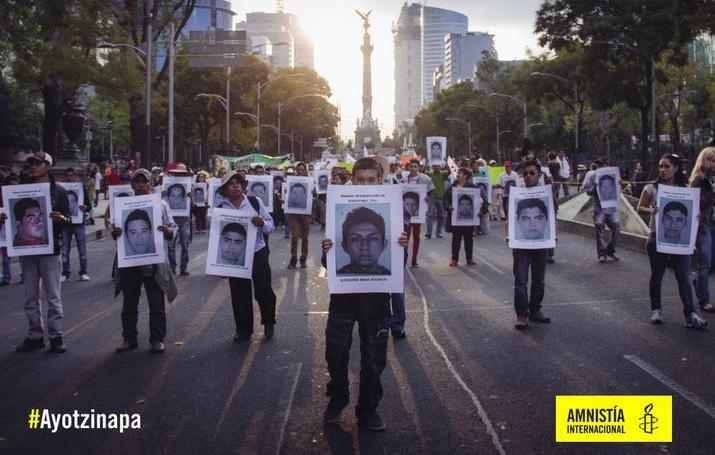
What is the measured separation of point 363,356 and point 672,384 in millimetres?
2725

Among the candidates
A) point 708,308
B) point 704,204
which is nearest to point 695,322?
point 708,308

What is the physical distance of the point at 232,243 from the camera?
865 centimetres

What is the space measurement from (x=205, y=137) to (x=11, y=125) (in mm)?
16423

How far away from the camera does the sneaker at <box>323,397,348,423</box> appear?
579 centimetres

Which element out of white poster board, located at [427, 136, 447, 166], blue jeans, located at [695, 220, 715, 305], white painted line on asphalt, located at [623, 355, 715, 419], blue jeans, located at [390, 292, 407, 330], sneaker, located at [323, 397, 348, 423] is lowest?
white painted line on asphalt, located at [623, 355, 715, 419]

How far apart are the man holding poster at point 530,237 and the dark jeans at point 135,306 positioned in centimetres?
385

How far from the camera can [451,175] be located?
23.9m

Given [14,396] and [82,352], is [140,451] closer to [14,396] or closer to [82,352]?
[14,396]

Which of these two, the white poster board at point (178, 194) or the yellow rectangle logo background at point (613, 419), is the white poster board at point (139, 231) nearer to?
the yellow rectangle logo background at point (613, 419)

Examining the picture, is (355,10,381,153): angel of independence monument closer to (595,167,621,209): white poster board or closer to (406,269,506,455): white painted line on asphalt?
(595,167,621,209): white poster board

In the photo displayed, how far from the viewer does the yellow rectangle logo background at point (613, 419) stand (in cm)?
547

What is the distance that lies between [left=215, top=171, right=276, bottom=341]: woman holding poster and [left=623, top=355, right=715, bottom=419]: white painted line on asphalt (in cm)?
372

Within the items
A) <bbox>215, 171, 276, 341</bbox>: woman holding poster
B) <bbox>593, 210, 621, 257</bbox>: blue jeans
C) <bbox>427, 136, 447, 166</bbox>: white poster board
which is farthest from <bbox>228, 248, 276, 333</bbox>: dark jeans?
<bbox>427, 136, 447, 166</bbox>: white poster board

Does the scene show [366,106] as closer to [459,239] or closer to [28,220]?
[459,239]
